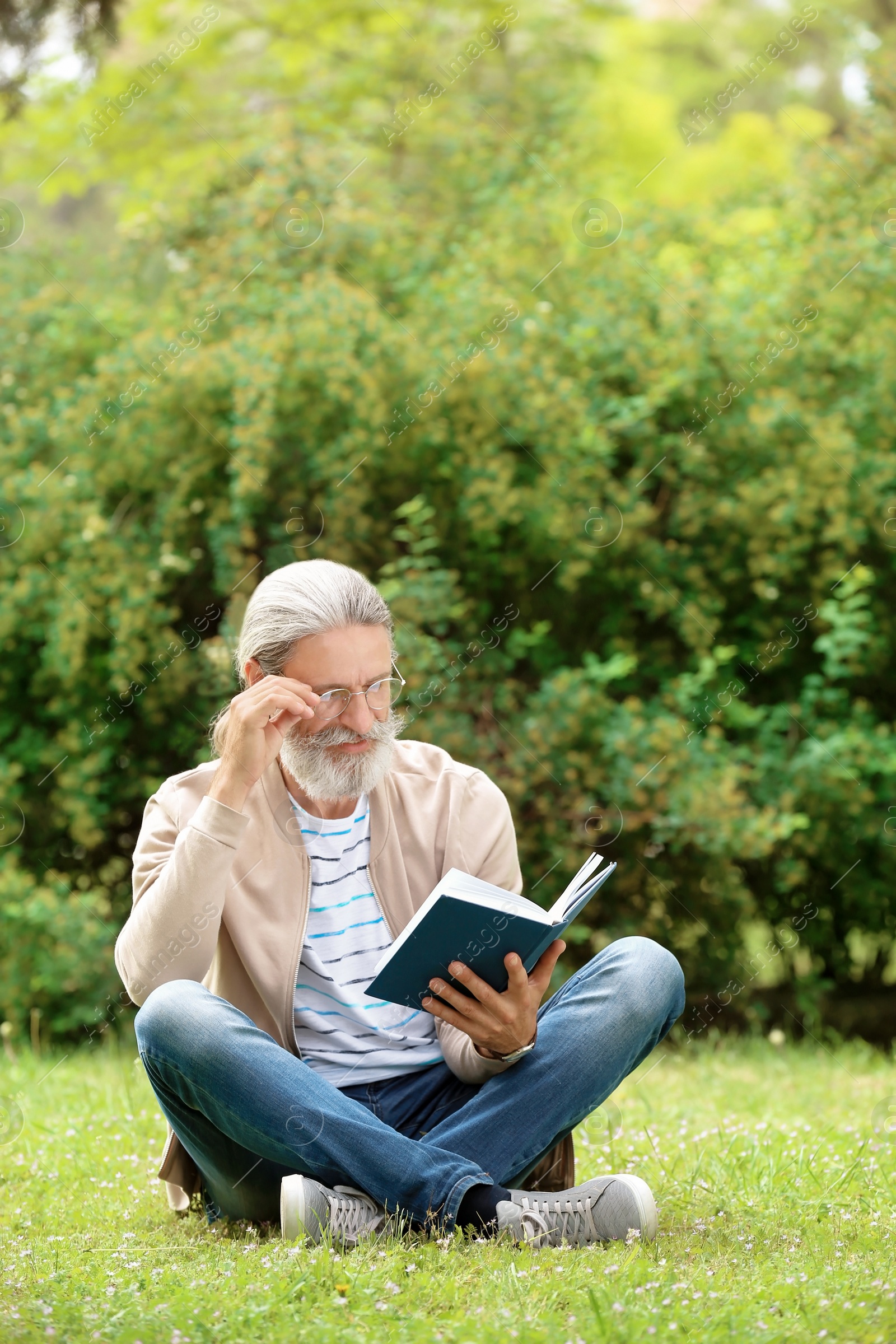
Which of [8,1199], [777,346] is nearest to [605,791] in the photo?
[777,346]

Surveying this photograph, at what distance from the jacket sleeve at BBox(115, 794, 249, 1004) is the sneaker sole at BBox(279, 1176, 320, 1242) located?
0.45m

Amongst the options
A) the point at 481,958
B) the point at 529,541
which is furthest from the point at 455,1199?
the point at 529,541

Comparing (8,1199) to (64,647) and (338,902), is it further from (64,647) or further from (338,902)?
(64,647)

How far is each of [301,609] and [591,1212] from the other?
1.31 metres

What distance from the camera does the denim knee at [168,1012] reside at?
7.98 feet

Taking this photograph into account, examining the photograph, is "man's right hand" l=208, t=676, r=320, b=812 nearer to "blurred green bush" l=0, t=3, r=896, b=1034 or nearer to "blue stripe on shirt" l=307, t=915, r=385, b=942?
"blue stripe on shirt" l=307, t=915, r=385, b=942

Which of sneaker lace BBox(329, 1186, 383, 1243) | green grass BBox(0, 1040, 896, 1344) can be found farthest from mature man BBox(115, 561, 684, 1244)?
green grass BBox(0, 1040, 896, 1344)

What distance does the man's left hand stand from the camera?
246cm

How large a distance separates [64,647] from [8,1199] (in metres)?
2.62

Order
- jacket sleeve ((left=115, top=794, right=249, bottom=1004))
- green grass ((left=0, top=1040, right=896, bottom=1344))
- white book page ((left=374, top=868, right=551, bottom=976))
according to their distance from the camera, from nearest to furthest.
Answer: green grass ((left=0, top=1040, right=896, bottom=1344)) → white book page ((left=374, top=868, right=551, bottom=976)) → jacket sleeve ((left=115, top=794, right=249, bottom=1004))

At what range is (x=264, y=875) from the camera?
2.74m

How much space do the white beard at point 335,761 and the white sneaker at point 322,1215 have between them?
759 mm

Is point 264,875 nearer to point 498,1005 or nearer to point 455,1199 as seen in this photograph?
point 498,1005

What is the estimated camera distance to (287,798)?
113 inches
